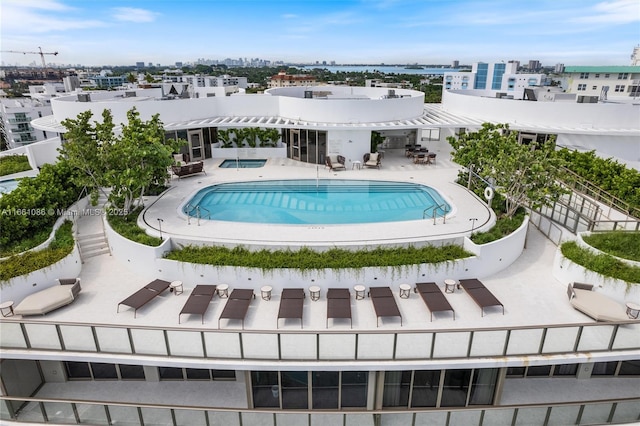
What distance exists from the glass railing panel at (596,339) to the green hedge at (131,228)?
42.4ft

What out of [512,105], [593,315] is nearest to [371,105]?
[512,105]

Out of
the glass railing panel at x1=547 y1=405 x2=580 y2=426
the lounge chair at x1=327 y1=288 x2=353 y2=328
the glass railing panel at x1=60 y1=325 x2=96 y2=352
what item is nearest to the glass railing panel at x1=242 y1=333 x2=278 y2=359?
the lounge chair at x1=327 y1=288 x2=353 y2=328

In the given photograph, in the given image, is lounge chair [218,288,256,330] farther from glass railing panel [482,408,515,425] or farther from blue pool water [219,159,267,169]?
blue pool water [219,159,267,169]

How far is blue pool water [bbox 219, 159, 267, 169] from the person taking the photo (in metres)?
24.1

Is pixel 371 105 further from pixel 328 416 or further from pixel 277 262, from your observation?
pixel 328 416

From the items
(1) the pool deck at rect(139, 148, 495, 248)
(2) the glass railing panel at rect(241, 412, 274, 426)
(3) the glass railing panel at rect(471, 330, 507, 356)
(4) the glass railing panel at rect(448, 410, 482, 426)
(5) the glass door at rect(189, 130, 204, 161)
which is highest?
(5) the glass door at rect(189, 130, 204, 161)

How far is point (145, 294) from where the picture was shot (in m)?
11.3

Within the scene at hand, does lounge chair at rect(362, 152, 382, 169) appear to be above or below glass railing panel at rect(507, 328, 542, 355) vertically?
above

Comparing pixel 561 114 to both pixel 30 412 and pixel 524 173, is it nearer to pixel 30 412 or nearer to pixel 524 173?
pixel 524 173

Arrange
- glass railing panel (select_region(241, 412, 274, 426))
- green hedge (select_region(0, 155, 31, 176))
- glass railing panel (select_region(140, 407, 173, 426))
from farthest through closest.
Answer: green hedge (select_region(0, 155, 31, 176)) < glass railing panel (select_region(241, 412, 274, 426)) < glass railing panel (select_region(140, 407, 173, 426))

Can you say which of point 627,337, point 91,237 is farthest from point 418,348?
point 91,237

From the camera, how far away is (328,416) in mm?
10219

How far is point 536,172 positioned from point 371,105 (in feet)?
41.3

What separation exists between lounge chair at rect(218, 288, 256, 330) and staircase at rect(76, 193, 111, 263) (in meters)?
6.62
